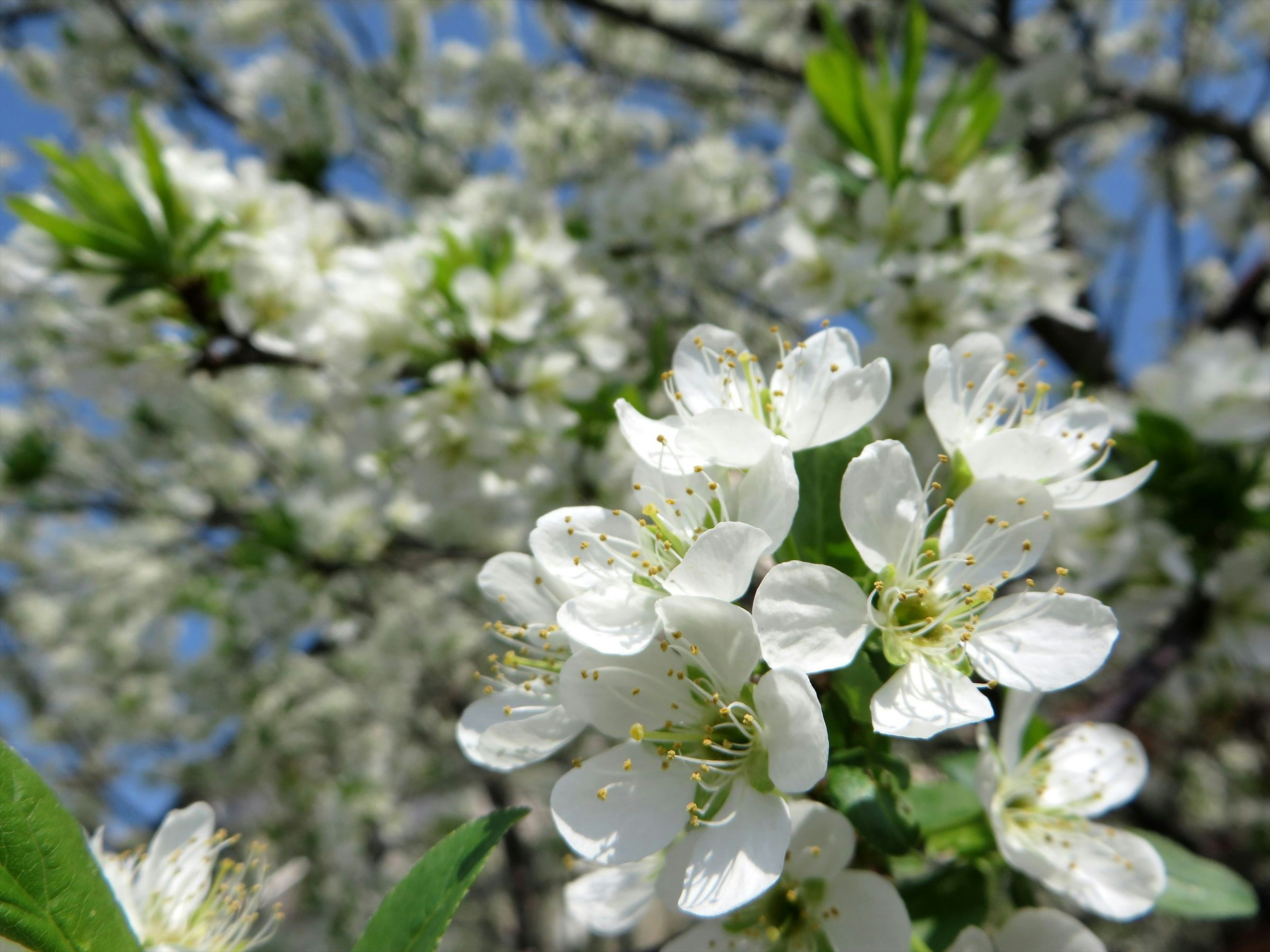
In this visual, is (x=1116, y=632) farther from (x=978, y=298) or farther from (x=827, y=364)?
(x=978, y=298)

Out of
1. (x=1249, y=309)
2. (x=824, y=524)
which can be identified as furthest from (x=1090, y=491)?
(x=1249, y=309)

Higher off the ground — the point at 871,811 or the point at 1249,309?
the point at 871,811

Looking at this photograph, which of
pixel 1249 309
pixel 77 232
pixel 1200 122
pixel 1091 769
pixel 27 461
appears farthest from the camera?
pixel 27 461

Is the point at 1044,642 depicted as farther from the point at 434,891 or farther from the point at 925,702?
the point at 434,891

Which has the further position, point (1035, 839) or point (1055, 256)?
point (1055, 256)

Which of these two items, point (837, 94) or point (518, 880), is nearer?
point (837, 94)

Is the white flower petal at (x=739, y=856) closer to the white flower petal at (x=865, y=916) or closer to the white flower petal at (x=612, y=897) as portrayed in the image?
the white flower petal at (x=865, y=916)

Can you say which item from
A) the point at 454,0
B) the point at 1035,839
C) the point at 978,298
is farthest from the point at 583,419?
the point at 454,0

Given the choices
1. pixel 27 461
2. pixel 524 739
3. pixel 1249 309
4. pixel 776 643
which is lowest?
pixel 27 461
